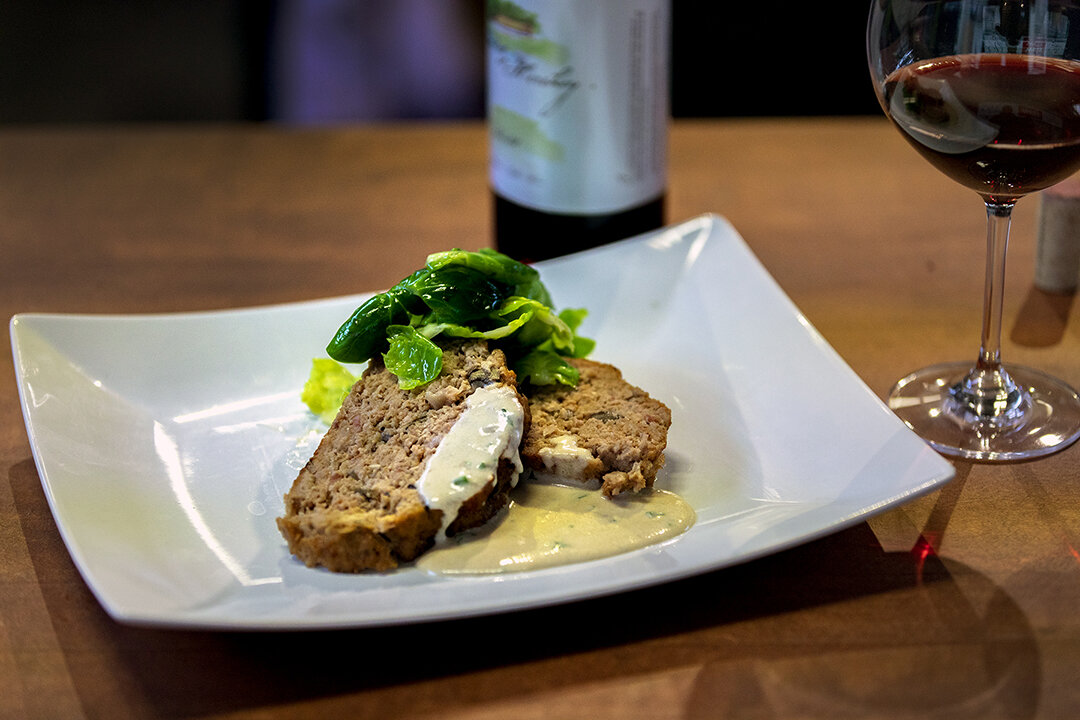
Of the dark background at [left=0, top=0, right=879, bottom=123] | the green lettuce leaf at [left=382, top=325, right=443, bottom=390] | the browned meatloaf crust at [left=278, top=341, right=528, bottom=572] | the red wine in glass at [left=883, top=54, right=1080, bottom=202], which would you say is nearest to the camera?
the browned meatloaf crust at [left=278, top=341, right=528, bottom=572]

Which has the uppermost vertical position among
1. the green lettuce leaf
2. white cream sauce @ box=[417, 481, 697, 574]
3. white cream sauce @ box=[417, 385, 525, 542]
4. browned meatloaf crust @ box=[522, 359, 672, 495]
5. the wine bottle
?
the wine bottle

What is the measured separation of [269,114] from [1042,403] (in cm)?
345

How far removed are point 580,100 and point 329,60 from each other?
8.31 feet

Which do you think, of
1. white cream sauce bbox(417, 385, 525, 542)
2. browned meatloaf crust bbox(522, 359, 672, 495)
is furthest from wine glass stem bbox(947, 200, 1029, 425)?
white cream sauce bbox(417, 385, 525, 542)

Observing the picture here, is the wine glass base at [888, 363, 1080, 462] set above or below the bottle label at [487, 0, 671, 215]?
below

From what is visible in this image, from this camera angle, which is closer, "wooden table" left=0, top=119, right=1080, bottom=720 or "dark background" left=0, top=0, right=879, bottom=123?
"wooden table" left=0, top=119, right=1080, bottom=720

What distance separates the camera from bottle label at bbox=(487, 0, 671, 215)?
1884 mm

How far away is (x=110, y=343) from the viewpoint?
5.41 ft

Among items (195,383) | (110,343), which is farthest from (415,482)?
(110,343)

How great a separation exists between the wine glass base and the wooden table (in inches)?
1.3

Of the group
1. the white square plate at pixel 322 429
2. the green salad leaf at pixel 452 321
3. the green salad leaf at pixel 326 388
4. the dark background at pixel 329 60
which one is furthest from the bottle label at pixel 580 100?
the dark background at pixel 329 60

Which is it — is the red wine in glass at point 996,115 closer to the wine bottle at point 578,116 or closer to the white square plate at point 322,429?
the white square plate at point 322,429

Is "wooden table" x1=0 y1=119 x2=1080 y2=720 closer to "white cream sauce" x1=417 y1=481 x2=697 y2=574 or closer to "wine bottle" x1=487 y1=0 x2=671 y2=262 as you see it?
"white cream sauce" x1=417 y1=481 x2=697 y2=574

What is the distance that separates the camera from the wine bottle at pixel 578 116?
74.3 inches
